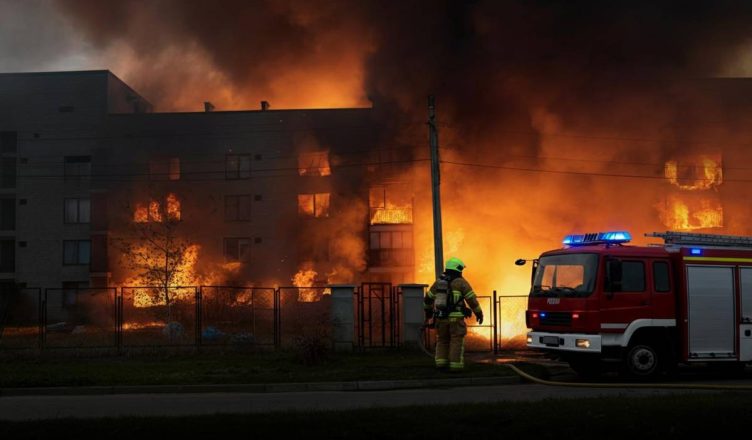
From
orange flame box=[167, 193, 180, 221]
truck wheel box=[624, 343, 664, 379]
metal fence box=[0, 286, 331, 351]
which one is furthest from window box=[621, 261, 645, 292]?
orange flame box=[167, 193, 180, 221]

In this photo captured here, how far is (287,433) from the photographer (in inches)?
255

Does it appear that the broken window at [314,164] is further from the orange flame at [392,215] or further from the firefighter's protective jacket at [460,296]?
the firefighter's protective jacket at [460,296]

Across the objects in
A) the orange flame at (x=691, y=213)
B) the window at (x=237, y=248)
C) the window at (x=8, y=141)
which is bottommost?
the window at (x=237, y=248)

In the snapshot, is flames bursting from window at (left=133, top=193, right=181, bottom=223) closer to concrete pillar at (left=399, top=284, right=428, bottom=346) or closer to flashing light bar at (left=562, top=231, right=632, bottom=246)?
concrete pillar at (left=399, top=284, right=428, bottom=346)

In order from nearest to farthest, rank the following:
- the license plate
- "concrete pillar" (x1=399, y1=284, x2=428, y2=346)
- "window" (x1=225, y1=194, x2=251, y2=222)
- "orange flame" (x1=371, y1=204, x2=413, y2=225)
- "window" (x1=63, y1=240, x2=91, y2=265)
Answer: the license plate → "concrete pillar" (x1=399, y1=284, x2=428, y2=346) → "orange flame" (x1=371, y1=204, x2=413, y2=225) → "window" (x1=225, y1=194, x2=251, y2=222) → "window" (x1=63, y1=240, x2=91, y2=265)

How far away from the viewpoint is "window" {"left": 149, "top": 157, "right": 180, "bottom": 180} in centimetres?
3747

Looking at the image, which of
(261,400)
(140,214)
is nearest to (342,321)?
(261,400)

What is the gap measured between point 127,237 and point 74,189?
4987 mm

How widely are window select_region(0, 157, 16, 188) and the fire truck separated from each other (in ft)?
115

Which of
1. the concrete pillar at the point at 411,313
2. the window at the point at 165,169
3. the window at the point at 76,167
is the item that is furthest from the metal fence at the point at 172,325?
the window at the point at 76,167

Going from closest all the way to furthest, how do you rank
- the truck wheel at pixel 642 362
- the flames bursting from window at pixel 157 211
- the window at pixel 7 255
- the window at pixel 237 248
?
the truck wheel at pixel 642 362 < the flames bursting from window at pixel 157 211 < the window at pixel 237 248 < the window at pixel 7 255

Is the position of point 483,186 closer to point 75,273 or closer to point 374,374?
point 374,374

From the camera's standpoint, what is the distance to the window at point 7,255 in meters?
39.2

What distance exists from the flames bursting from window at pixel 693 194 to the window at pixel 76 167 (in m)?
29.1
